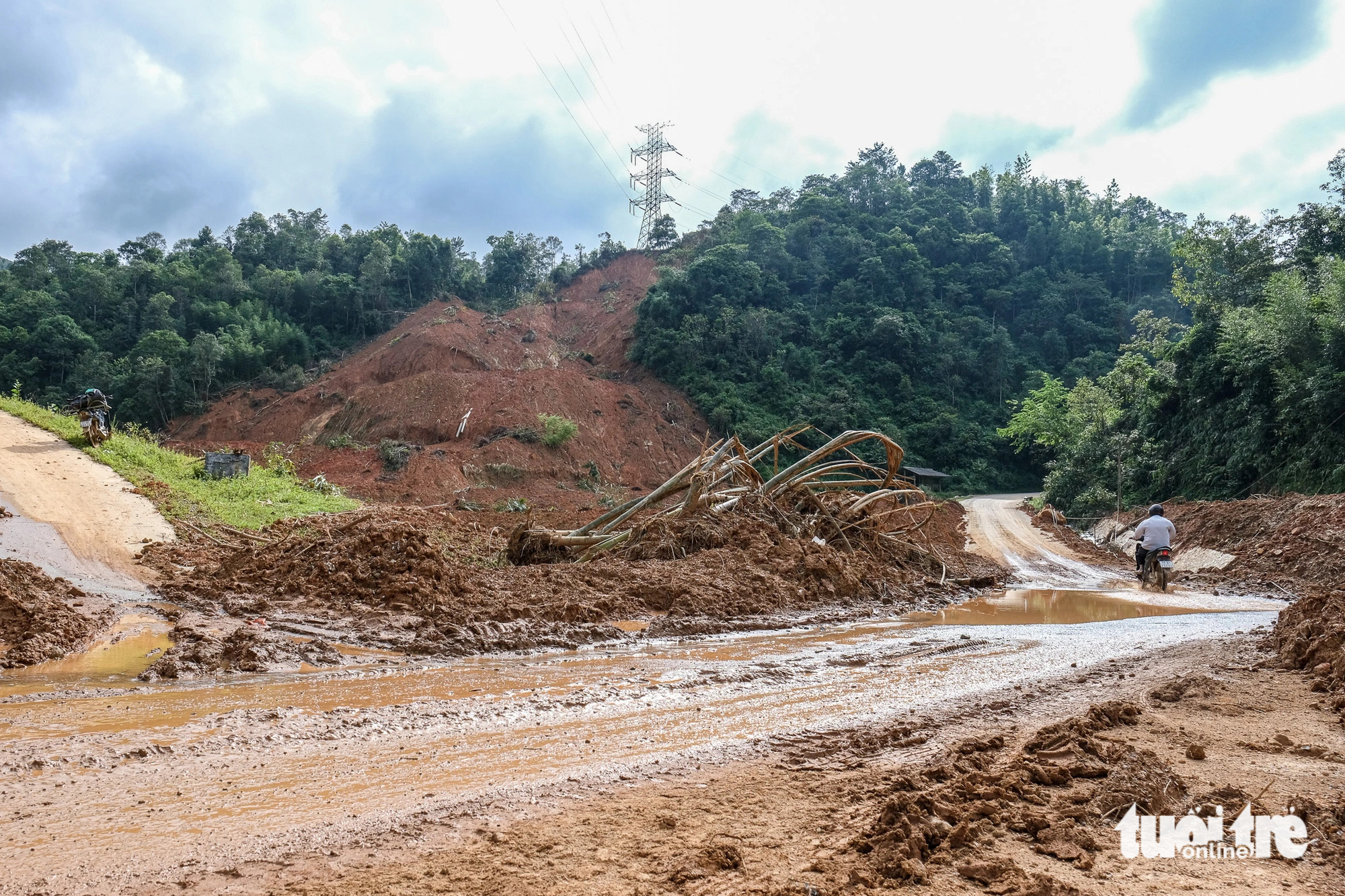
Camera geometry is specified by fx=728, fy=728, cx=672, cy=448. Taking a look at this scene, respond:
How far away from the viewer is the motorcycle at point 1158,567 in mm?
12180

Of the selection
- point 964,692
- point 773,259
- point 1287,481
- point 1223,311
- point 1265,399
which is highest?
point 773,259

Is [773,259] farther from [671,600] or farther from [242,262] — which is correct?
[671,600]

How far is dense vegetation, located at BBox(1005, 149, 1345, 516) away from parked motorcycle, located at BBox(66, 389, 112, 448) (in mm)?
27735

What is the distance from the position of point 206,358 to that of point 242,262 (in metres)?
17.6

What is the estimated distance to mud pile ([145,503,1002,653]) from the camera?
734 centimetres

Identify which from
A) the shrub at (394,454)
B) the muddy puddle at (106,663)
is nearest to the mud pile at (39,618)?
the muddy puddle at (106,663)

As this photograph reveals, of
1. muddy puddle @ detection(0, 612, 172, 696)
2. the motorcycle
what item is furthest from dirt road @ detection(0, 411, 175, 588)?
the motorcycle

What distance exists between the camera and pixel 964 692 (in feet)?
17.6

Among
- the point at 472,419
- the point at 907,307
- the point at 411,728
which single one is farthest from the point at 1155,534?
the point at 907,307

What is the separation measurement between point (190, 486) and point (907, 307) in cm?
4387

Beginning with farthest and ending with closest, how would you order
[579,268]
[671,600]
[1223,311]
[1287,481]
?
[579,268]
[1223,311]
[1287,481]
[671,600]

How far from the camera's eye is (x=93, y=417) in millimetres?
15555

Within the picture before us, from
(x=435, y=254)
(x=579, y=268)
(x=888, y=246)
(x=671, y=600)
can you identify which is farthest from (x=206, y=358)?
(x=888, y=246)

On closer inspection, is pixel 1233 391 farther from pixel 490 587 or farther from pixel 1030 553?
pixel 490 587
